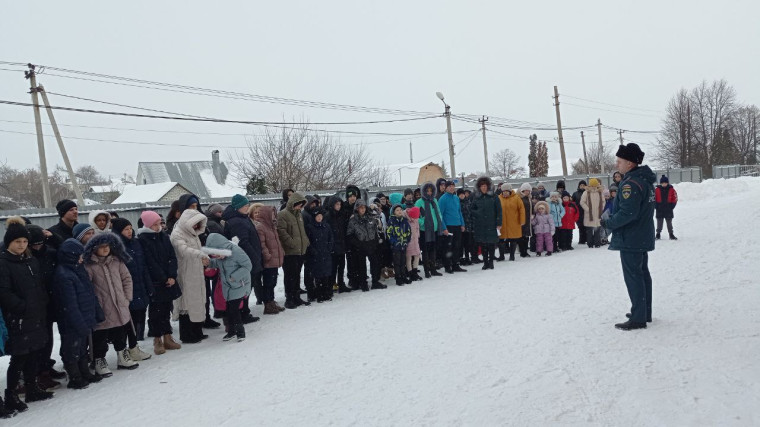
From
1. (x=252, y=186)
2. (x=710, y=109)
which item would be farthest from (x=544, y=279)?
(x=710, y=109)

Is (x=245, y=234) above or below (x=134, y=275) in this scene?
above

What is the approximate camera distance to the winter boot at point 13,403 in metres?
4.91

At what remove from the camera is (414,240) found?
35.1 ft

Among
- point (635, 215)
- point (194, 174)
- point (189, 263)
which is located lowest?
point (189, 263)

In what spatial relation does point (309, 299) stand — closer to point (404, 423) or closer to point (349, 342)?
point (349, 342)

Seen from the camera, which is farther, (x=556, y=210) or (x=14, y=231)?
(x=556, y=210)

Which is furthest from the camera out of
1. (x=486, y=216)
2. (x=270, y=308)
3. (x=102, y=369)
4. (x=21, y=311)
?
(x=486, y=216)

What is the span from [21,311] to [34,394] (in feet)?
2.96

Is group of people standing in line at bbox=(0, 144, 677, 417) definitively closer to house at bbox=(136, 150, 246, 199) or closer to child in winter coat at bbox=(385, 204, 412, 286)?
child in winter coat at bbox=(385, 204, 412, 286)

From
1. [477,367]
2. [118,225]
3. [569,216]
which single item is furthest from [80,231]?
[569,216]

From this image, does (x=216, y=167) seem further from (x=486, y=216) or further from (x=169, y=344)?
(x=169, y=344)

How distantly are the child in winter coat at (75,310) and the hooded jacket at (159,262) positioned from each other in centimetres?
89

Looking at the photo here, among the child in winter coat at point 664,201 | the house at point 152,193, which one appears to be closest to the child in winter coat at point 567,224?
the child in winter coat at point 664,201

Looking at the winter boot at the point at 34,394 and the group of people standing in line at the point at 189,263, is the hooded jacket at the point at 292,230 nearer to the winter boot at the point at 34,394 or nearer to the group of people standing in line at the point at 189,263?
the group of people standing in line at the point at 189,263
